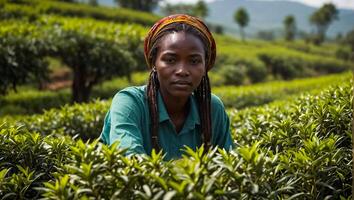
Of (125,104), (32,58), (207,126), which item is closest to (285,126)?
(207,126)

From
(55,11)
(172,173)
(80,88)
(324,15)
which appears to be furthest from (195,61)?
(324,15)

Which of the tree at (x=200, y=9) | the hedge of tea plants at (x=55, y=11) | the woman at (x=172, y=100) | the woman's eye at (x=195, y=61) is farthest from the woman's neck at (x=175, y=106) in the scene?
the tree at (x=200, y=9)

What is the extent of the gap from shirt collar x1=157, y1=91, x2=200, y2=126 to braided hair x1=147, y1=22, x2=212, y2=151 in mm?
30

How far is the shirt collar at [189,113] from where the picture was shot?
8.67 feet

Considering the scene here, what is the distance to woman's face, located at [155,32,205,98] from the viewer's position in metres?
2.46

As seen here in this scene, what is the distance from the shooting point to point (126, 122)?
2365 mm

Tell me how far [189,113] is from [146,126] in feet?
1.20

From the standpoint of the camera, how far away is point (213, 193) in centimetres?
164

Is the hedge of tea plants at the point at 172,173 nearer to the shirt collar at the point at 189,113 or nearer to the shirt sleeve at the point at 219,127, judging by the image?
the shirt sleeve at the point at 219,127

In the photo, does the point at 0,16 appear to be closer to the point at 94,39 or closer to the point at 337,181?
the point at 94,39

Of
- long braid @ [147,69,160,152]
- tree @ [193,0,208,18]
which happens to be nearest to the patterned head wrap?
long braid @ [147,69,160,152]

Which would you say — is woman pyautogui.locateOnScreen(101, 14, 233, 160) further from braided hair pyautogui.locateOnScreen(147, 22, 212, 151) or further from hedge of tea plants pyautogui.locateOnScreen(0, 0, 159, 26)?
hedge of tea plants pyautogui.locateOnScreen(0, 0, 159, 26)

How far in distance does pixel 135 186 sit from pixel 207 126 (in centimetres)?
117

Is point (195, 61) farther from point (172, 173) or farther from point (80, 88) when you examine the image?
point (80, 88)
